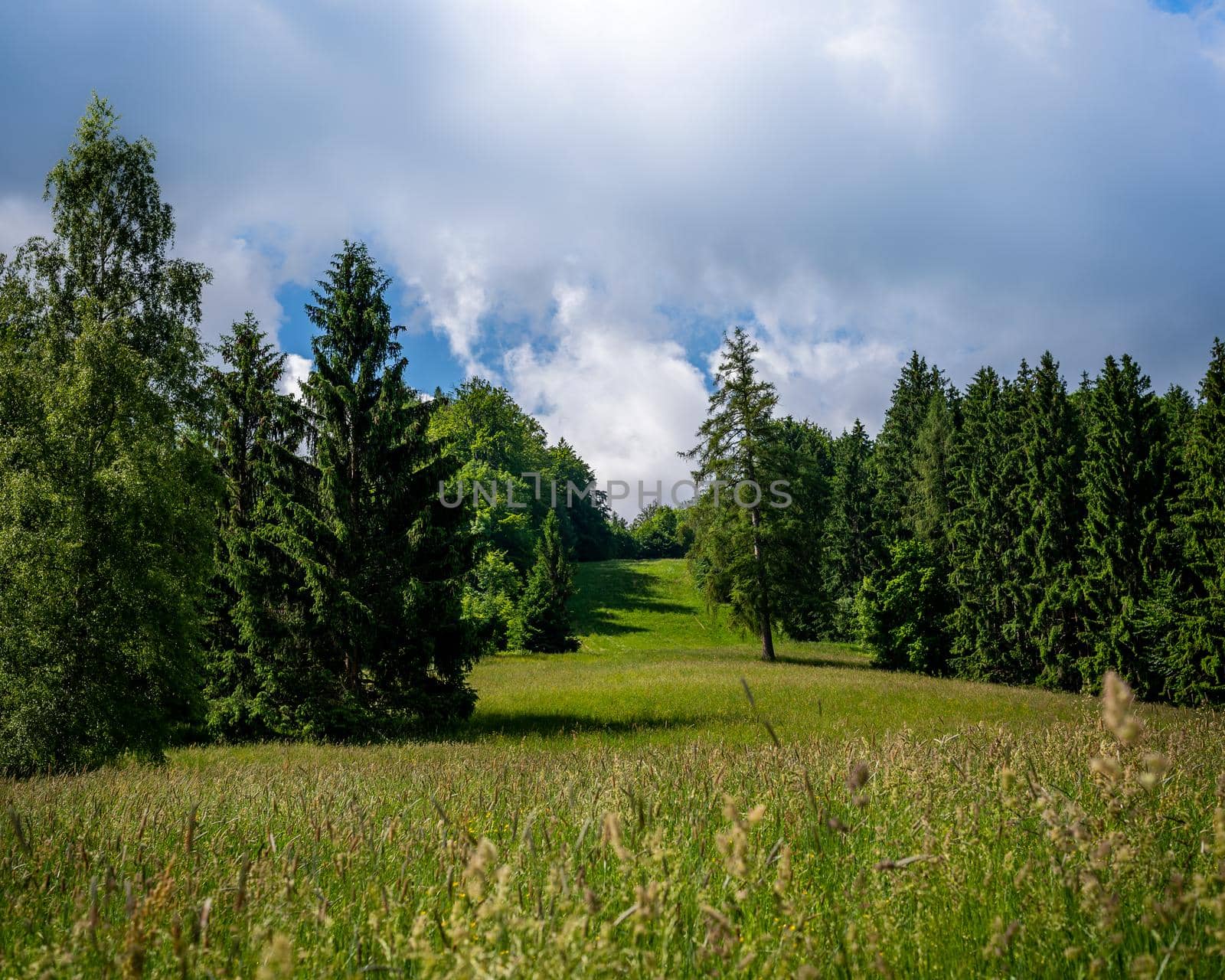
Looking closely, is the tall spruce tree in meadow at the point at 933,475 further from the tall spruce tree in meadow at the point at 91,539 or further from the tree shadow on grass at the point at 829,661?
the tall spruce tree in meadow at the point at 91,539

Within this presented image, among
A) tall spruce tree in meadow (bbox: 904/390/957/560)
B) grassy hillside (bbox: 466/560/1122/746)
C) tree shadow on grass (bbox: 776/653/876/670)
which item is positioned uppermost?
tall spruce tree in meadow (bbox: 904/390/957/560)

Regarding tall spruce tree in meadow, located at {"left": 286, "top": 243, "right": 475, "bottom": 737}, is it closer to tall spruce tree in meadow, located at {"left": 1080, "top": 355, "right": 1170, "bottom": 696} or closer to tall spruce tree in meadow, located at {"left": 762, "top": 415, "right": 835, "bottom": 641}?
tall spruce tree in meadow, located at {"left": 762, "top": 415, "right": 835, "bottom": 641}

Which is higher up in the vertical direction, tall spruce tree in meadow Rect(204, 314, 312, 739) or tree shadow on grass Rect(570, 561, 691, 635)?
tall spruce tree in meadow Rect(204, 314, 312, 739)

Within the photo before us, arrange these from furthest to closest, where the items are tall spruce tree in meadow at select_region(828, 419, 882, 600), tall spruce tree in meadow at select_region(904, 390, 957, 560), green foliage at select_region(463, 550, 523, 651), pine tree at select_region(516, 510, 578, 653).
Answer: tall spruce tree in meadow at select_region(828, 419, 882, 600) < green foliage at select_region(463, 550, 523, 651) < pine tree at select_region(516, 510, 578, 653) < tall spruce tree in meadow at select_region(904, 390, 957, 560)

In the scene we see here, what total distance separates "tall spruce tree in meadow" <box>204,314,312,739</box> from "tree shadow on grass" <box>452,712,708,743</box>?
192 inches

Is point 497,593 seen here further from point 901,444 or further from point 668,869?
point 668,869

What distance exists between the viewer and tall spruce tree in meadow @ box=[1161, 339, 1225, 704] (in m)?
20.2

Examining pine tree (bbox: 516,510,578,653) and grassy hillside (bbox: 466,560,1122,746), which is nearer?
grassy hillside (bbox: 466,560,1122,746)

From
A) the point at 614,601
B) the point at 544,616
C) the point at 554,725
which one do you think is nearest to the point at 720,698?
the point at 554,725

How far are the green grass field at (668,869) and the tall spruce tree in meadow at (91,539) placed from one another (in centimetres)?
709

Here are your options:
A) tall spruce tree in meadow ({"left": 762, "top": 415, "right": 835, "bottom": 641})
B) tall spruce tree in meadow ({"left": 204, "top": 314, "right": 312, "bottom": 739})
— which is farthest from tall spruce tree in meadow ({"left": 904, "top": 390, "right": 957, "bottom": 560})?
tall spruce tree in meadow ({"left": 204, "top": 314, "right": 312, "bottom": 739})

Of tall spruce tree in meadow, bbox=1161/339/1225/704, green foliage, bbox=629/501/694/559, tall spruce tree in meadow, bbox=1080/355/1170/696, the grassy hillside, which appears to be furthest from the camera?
green foliage, bbox=629/501/694/559

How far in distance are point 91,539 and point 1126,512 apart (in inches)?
1206

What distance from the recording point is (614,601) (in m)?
63.0
